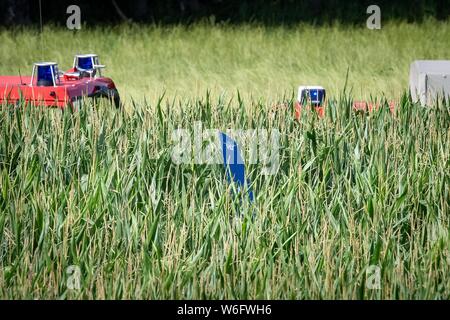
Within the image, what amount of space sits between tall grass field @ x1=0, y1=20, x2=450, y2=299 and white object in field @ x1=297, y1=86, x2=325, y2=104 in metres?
0.20

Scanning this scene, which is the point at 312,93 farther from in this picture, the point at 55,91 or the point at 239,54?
the point at 239,54

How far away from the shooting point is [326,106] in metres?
5.95

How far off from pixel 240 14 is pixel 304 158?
29.7 ft

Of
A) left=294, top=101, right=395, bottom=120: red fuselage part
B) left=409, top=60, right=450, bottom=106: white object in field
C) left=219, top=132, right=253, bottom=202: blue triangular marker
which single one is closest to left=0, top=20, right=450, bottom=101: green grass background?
left=409, top=60, right=450, bottom=106: white object in field

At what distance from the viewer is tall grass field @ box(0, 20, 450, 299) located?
13.4ft

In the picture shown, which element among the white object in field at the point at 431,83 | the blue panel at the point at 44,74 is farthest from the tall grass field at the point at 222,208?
the white object in field at the point at 431,83

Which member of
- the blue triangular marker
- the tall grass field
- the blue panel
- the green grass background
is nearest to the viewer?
the tall grass field

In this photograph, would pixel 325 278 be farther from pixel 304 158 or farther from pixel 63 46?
pixel 63 46

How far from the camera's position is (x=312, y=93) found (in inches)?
252

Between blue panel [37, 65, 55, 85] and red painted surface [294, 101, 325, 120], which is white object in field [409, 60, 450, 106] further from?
blue panel [37, 65, 55, 85]

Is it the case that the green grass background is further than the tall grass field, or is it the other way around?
the green grass background

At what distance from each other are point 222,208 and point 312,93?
6.58ft

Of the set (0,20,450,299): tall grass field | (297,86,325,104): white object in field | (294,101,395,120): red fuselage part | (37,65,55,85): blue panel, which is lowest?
(0,20,450,299): tall grass field

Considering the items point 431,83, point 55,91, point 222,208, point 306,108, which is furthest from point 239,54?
point 222,208
